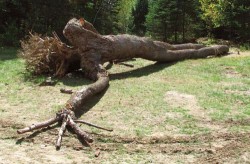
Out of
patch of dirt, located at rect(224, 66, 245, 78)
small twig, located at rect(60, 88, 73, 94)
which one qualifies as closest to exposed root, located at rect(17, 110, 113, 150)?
small twig, located at rect(60, 88, 73, 94)

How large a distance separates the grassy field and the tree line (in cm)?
447

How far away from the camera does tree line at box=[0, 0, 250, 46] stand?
13680 millimetres

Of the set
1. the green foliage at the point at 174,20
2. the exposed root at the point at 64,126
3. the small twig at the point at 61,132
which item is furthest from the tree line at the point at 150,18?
the small twig at the point at 61,132

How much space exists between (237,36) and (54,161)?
38.7 ft

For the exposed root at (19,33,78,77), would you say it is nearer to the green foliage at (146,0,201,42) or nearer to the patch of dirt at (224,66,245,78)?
the patch of dirt at (224,66,245,78)

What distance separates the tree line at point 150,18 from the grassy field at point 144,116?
14.7ft

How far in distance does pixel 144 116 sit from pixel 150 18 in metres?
9.80

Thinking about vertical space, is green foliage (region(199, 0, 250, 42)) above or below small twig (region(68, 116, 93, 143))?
above

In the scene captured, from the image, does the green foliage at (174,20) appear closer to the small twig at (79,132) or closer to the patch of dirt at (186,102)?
the patch of dirt at (186,102)

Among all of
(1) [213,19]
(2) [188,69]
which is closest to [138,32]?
(1) [213,19]

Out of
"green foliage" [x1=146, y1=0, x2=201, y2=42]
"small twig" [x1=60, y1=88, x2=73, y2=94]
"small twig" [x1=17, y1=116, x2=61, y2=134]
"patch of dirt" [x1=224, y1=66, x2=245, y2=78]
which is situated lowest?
"small twig" [x1=17, y1=116, x2=61, y2=134]

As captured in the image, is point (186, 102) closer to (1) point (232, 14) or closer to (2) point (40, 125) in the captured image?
(2) point (40, 125)

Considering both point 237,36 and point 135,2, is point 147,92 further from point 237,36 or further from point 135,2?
point 135,2

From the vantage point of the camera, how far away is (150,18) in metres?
15.6
